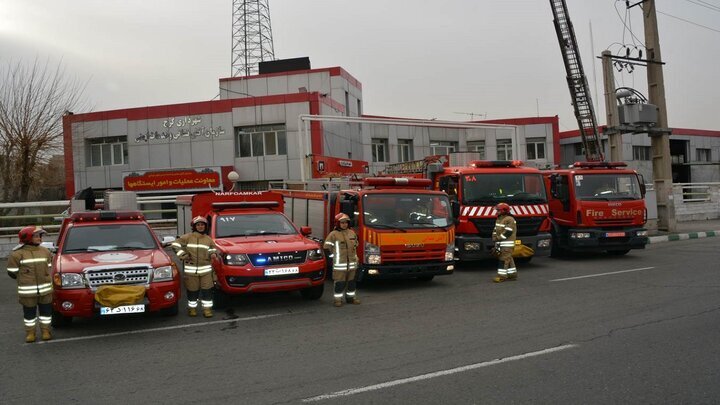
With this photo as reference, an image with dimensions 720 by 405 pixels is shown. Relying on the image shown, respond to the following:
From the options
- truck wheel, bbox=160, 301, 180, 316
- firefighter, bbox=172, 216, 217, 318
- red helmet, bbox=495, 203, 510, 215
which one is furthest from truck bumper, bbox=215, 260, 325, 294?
red helmet, bbox=495, 203, 510, 215

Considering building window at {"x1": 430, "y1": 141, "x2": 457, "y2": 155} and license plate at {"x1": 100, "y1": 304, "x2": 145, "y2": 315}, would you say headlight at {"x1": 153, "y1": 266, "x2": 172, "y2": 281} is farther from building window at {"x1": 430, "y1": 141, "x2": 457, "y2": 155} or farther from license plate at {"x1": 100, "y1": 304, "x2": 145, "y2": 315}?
building window at {"x1": 430, "y1": 141, "x2": 457, "y2": 155}

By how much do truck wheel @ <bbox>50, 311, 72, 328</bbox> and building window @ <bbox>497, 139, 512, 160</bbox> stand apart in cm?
4198

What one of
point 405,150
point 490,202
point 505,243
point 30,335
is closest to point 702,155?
point 405,150

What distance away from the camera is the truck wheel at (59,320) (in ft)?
27.8

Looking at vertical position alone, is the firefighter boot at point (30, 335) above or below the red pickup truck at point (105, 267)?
below

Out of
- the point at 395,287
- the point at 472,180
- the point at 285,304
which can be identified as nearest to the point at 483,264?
the point at 472,180

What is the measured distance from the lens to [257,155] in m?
33.0

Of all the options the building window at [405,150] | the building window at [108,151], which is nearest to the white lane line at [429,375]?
the building window at [108,151]

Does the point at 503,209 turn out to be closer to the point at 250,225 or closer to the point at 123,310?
the point at 250,225

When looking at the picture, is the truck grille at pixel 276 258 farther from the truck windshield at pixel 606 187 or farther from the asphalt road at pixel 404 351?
the truck windshield at pixel 606 187

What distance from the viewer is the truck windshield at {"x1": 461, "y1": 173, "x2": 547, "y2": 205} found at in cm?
1372

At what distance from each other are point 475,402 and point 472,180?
938cm

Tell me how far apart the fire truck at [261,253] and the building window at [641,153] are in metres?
46.7

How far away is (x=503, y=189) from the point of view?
13922 mm
